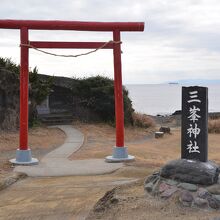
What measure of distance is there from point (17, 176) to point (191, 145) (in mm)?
4449

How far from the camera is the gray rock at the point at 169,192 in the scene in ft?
22.0

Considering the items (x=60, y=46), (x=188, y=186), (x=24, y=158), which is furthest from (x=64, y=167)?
(x=188, y=186)

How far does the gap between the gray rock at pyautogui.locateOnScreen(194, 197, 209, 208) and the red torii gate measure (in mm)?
5692

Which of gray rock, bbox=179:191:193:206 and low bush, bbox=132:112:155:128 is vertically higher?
low bush, bbox=132:112:155:128

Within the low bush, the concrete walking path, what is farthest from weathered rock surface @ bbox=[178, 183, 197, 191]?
the low bush

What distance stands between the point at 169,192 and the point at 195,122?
47.8 inches

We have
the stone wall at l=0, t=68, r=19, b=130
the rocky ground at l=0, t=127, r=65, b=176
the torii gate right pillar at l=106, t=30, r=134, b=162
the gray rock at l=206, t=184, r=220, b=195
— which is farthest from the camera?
the stone wall at l=0, t=68, r=19, b=130

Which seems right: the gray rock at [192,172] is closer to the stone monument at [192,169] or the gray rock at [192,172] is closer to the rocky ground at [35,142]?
the stone monument at [192,169]

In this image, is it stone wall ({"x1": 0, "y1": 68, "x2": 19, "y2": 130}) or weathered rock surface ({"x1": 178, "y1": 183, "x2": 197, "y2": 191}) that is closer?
weathered rock surface ({"x1": 178, "y1": 183, "x2": 197, "y2": 191})

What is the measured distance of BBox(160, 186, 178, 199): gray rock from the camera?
670cm

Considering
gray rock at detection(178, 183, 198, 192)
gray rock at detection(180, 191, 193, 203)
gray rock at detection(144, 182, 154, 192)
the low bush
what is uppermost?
the low bush

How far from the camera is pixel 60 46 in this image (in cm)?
1241

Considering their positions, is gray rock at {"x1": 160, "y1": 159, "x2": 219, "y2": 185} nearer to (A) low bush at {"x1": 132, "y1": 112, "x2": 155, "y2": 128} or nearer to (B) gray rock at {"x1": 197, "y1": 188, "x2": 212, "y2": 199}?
(B) gray rock at {"x1": 197, "y1": 188, "x2": 212, "y2": 199}

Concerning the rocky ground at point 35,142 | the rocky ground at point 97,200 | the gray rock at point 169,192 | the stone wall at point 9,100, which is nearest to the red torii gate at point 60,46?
the rocky ground at point 35,142
